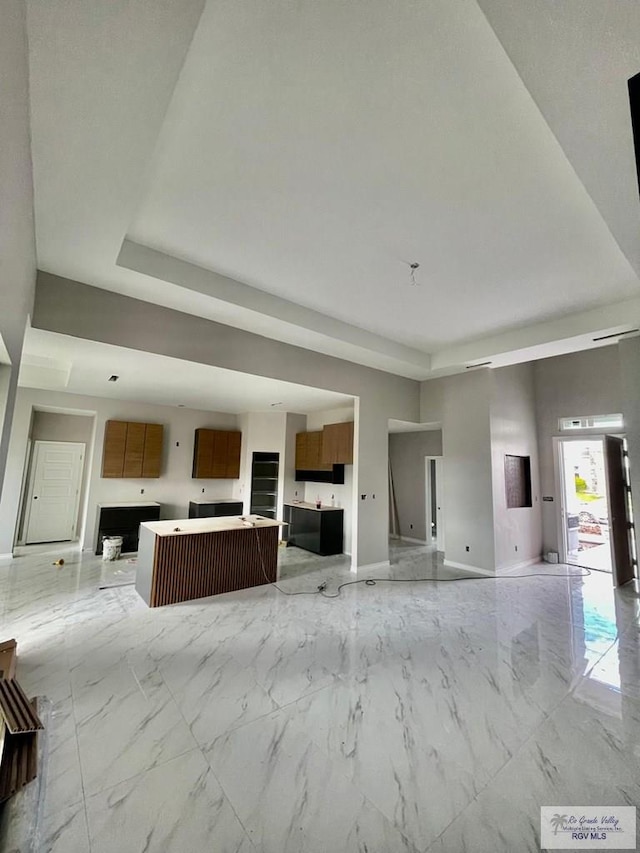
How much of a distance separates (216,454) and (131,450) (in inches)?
65.3

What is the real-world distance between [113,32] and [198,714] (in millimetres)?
3483

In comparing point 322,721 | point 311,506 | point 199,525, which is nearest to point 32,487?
point 199,525

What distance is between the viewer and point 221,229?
287cm

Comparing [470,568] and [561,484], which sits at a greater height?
[561,484]

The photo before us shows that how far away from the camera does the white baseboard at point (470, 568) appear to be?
17.4 feet

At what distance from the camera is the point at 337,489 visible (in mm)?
6762

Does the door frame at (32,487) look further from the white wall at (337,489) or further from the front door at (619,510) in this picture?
the front door at (619,510)

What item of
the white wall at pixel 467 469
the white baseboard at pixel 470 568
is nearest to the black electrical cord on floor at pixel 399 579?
the white baseboard at pixel 470 568

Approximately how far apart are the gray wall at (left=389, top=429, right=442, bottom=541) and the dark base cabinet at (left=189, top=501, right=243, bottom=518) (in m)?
3.74

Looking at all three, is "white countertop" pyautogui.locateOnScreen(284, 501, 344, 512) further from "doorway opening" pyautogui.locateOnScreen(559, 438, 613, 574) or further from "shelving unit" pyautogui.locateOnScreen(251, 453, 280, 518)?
"doorway opening" pyautogui.locateOnScreen(559, 438, 613, 574)

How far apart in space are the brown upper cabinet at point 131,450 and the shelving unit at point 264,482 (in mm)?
1941

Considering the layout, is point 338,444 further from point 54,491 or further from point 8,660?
point 54,491

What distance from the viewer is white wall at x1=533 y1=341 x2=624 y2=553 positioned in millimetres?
6016

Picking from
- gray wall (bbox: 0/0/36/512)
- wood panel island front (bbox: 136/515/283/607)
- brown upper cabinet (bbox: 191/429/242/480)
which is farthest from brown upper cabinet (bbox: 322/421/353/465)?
gray wall (bbox: 0/0/36/512)
